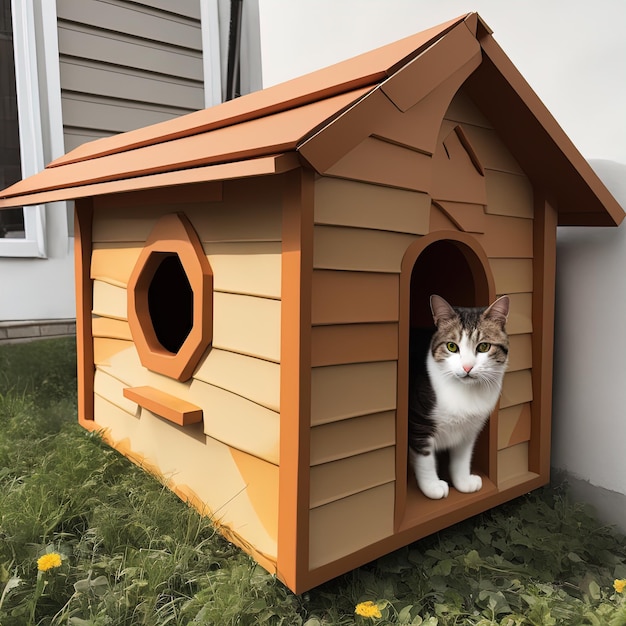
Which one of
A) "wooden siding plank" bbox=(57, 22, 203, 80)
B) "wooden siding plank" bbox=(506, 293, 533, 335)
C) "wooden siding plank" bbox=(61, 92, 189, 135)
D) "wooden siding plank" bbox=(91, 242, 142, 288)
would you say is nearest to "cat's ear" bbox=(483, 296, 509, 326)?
"wooden siding plank" bbox=(506, 293, 533, 335)

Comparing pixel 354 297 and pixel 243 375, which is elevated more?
pixel 354 297

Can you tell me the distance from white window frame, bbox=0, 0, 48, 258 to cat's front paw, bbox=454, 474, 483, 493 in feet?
9.86

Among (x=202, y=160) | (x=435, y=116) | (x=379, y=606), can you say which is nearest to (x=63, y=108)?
(x=202, y=160)

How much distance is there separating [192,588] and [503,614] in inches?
36.1

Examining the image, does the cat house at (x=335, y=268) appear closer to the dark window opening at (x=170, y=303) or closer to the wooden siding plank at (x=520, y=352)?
the wooden siding plank at (x=520, y=352)

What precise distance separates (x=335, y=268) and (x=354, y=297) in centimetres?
11

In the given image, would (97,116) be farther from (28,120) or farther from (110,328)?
(110,328)

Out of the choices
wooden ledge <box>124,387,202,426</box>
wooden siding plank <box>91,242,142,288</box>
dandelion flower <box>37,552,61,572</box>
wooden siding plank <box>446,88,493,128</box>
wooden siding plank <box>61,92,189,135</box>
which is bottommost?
dandelion flower <box>37,552,61,572</box>

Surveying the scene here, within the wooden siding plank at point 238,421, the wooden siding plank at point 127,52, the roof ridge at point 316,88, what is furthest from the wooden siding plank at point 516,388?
the wooden siding plank at point 127,52

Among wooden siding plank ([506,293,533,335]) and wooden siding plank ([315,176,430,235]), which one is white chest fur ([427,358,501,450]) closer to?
wooden siding plank ([506,293,533,335])

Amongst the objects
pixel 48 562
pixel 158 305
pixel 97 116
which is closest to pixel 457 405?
pixel 48 562

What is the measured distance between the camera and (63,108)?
3.76m

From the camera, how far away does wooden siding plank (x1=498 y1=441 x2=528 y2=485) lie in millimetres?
2141

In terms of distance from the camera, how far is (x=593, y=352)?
226 cm
